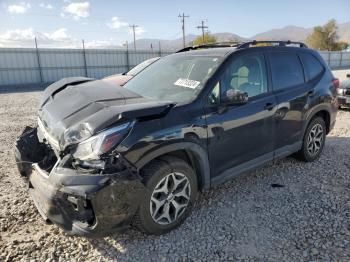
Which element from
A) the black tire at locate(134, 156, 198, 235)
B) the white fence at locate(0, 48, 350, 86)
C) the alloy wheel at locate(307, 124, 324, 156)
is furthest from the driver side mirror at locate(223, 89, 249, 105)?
the white fence at locate(0, 48, 350, 86)

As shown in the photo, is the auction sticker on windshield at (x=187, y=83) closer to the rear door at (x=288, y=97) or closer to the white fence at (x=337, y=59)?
the rear door at (x=288, y=97)

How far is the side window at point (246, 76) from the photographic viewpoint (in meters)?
3.46

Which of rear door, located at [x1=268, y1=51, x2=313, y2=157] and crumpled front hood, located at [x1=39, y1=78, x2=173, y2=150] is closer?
crumpled front hood, located at [x1=39, y1=78, x2=173, y2=150]

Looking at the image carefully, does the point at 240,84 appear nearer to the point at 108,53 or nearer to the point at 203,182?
the point at 203,182

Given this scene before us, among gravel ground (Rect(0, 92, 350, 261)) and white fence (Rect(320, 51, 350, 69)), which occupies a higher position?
white fence (Rect(320, 51, 350, 69))

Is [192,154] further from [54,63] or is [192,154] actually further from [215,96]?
[54,63]

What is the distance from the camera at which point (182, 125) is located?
9.82 feet

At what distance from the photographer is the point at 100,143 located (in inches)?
102

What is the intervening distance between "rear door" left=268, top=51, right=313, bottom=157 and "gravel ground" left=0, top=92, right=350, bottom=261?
0.56m

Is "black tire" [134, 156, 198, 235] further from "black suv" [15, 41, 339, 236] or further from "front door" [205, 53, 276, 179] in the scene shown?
"front door" [205, 53, 276, 179]

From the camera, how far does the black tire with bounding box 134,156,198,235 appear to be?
9.20 ft

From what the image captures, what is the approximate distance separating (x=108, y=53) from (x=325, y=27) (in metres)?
62.7

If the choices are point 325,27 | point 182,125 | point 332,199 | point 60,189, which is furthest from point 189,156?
point 325,27

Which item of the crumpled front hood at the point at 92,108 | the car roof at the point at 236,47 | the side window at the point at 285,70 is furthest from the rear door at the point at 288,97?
the crumpled front hood at the point at 92,108
